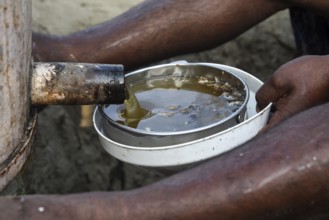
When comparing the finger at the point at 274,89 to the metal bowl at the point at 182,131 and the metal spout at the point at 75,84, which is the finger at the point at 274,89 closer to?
the metal bowl at the point at 182,131

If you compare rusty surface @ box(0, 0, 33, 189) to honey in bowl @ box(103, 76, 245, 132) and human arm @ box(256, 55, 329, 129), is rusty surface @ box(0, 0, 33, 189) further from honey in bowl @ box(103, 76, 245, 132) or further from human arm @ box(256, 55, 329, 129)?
human arm @ box(256, 55, 329, 129)

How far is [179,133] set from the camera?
5.92ft

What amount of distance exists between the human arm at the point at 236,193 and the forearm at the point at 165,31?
79cm

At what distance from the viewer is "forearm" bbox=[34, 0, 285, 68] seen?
2.44 m

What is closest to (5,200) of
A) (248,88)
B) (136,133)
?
(136,133)

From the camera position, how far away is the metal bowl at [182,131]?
182 centimetres

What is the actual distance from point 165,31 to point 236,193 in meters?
0.91

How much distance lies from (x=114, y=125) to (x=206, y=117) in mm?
240

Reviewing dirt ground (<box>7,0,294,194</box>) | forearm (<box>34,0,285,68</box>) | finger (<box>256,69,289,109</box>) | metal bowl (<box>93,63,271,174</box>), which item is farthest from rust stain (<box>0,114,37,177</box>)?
dirt ground (<box>7,0,294,194</box>)

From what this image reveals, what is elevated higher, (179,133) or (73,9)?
A: (179,133)

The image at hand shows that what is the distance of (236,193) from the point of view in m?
1.69

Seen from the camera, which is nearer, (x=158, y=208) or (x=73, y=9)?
(x=158, y=208)

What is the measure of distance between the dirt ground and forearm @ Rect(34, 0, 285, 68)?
1.76 ft

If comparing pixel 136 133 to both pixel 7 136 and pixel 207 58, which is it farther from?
pixel 207 58
